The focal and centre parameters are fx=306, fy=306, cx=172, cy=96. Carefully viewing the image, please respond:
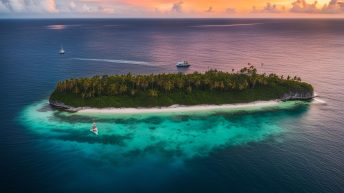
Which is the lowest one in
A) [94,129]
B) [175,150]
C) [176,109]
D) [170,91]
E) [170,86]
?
[175,150]

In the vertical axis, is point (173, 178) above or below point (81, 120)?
below

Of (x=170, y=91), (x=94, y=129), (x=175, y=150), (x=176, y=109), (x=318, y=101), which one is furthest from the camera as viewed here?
(x=318, y=101)

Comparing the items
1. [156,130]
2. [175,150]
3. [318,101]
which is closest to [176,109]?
[156,130]

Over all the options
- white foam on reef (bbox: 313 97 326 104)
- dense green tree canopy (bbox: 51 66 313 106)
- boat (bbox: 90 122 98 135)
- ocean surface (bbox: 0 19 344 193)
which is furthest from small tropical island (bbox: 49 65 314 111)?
boat (bbox: 90 122 98 135)

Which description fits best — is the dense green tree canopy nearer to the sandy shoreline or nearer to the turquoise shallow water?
the sandy shoreline

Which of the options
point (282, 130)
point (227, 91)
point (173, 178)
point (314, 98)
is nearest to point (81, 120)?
point (173, 178)

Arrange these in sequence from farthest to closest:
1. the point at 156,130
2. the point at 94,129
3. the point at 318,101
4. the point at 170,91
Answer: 1. the point at 318,101
2. the point at 170,91
3. the point at 156,130
4. the point at 94,129

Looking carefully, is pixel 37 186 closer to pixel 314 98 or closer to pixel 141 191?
pixel 141 191

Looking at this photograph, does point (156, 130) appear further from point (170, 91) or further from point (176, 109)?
point (170, 91)
